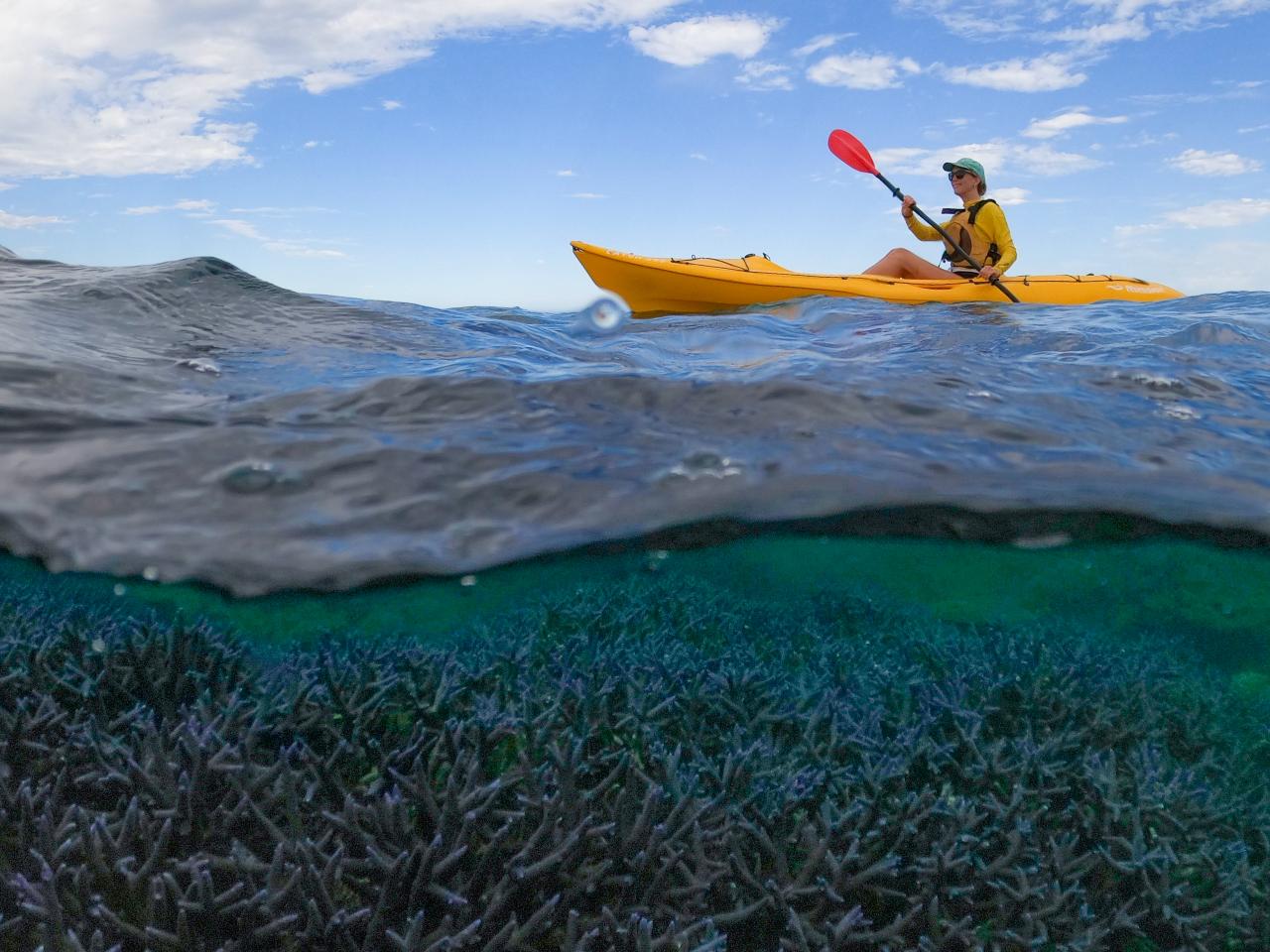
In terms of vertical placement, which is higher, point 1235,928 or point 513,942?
point 513,942

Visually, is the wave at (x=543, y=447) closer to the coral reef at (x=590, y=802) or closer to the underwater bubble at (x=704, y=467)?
the underwater bubble at (x=704, y=467)

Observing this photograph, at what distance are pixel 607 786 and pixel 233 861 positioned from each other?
1632 mm

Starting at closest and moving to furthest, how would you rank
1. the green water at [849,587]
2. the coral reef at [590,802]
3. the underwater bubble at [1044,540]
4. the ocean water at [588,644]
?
the coral reef at [590,802]
the ocean water at [588,644]
the green water at [849,587]
the underwater bubble at [1044,540]

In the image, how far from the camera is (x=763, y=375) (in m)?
6.39

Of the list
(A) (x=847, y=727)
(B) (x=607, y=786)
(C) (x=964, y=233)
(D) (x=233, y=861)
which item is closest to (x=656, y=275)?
(C) (x=964, y=233)

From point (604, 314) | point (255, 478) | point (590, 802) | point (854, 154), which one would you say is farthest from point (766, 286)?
point (590, 802)

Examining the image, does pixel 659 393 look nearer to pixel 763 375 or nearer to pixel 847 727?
pixel 763 375

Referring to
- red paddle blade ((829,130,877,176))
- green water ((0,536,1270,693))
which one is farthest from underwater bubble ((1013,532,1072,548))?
red paddle blade ((829,130,877,176))

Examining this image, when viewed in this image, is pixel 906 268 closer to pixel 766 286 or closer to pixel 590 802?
pixel 766 286

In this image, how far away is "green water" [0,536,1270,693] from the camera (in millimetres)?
6211

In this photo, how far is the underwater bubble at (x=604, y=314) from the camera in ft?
32.5

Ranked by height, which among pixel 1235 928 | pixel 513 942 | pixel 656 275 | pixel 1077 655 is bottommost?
pixel 1235 928

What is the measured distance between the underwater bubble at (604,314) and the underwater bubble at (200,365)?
13.8 ft

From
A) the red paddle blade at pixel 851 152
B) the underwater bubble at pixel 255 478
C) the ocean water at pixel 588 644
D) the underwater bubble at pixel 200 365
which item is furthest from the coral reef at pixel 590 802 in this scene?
the red paddle blade at pixel 851 152
